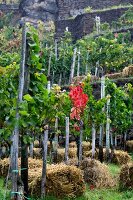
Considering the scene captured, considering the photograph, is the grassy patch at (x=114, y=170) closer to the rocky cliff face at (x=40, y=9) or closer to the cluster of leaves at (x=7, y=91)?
the cluster of leaves at (x=7, y=91)

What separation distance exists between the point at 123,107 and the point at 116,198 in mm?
9382

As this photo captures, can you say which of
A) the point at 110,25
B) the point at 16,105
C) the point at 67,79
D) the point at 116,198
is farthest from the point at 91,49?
the point at 16,105

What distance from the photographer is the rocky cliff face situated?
2132 inches

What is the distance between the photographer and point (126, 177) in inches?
434

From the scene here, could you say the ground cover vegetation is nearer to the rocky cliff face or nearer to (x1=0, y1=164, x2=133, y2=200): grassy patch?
(x1=0, y1=164, x2=133, y2=200): grassy patch

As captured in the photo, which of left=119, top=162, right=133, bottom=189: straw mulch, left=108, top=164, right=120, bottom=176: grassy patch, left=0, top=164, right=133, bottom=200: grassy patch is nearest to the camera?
left=0, top=164, right=133, bottom=200: grassy patch

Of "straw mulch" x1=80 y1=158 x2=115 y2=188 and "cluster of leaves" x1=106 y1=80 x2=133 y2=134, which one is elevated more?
"cluster of leaves" x1=106 y1=80 x2=133 y2=134

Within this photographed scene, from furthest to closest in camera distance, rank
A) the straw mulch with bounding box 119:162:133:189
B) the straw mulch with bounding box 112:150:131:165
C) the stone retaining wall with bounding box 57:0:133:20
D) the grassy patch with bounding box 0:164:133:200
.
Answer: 1. the stone retaining wall with bounding box 57:0:133:20
2. the straw mulch with bounding box 112:150:131:165
3. the straw mulch with bounding box 119:162:133:189
4. the grassy patch with bounding box 0:164:133:200

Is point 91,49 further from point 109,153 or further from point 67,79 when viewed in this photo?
point 109,153

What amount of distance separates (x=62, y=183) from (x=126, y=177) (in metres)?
2.04

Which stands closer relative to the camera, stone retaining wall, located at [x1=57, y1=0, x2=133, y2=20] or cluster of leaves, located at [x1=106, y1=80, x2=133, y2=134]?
cluster of leaves, located at [x1=106, y1=80, x2=133, y2=134]

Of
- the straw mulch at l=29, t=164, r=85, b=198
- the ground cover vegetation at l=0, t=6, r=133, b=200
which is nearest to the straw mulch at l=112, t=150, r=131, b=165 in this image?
the ground cover vegetation at l=0, t=6, r=133, b=200

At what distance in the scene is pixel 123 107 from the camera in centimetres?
1923

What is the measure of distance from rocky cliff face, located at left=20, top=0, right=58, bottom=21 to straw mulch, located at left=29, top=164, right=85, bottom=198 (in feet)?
149
